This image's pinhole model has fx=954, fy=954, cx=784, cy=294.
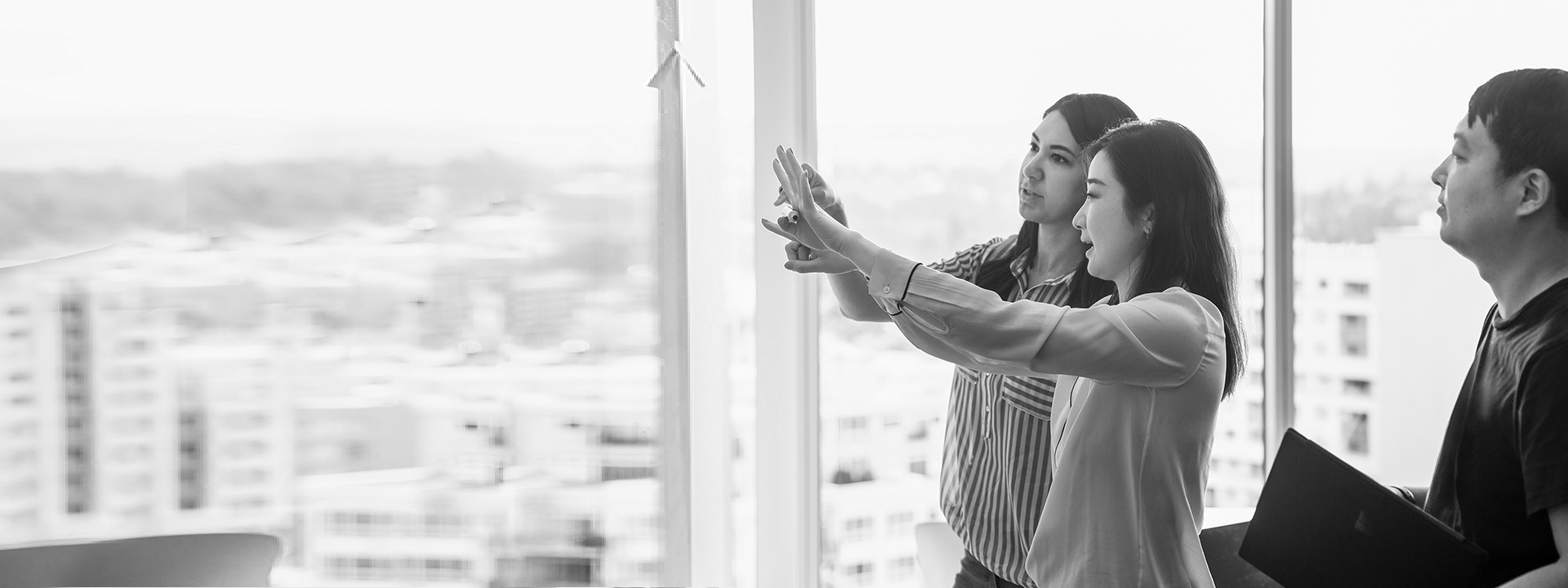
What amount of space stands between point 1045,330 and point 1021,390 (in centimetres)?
45

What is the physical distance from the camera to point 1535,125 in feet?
4.26

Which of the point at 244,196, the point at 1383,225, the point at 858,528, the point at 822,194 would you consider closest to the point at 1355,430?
the point at 1383,225

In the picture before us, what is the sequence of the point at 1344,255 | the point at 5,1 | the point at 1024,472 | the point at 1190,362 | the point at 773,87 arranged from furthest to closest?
the point at 1344,255 → the point at 773,87 → the point at 5,1 → the point at 1024,472 → the point at 1190,362

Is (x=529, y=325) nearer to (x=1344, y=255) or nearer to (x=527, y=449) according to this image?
(x=527, y=449)

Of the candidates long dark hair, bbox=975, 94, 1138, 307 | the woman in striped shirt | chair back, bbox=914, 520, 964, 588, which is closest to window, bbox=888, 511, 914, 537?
chair back, bbox=914, 520, 964, 588

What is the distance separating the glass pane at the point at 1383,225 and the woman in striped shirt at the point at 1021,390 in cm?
116

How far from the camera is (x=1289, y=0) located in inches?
94.3

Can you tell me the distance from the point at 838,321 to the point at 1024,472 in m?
0.90

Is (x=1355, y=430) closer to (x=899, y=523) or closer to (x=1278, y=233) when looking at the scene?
(x=1278, y=233)

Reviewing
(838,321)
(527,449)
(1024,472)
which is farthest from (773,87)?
(1024,472)

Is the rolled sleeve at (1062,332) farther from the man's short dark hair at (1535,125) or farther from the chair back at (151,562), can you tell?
the chair back at (151,562)

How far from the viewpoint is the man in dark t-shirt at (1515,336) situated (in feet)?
3.95

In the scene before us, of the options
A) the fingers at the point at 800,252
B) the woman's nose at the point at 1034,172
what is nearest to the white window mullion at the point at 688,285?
the fingers at the point at 800,252

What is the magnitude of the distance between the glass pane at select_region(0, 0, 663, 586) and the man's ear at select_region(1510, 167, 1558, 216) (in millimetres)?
1341
